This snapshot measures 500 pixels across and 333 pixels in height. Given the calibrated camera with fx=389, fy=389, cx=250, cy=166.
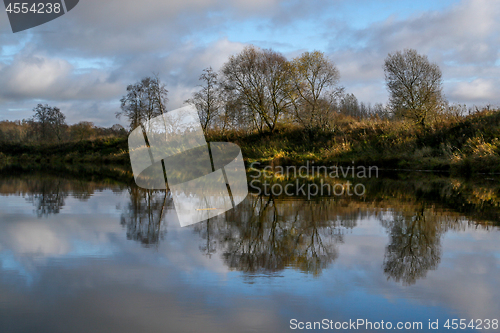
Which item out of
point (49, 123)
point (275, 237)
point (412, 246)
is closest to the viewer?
point (412, 246)

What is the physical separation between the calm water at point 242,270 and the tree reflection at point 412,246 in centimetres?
2

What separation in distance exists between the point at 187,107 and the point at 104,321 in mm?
36062

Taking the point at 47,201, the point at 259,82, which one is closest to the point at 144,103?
the point at 259,82

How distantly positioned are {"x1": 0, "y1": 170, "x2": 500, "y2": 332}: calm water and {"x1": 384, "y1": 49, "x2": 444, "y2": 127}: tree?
20.7m

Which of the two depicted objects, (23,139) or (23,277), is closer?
(23,277)

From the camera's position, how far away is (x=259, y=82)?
3309 centimetres

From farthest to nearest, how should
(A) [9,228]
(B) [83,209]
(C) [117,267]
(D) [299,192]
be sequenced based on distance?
(D) [299,192]
(B) [83,209]
(A) [9,228]
(C) [117,267]

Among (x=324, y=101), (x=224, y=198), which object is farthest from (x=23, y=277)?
(x=324, y=101)

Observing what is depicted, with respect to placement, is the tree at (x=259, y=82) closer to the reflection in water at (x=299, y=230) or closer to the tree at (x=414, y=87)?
the tree at (x=414, y=87)

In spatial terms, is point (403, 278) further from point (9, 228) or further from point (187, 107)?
point (187, 107)

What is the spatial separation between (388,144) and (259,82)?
13.0 meters

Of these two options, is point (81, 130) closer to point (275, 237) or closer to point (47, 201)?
point (47, 201)

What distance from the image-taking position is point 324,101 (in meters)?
31.8

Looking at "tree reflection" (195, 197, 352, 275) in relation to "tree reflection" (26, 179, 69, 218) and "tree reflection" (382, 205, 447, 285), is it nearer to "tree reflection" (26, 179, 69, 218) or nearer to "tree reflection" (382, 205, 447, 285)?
"tree reflection" (382, 205, 447, 285)
